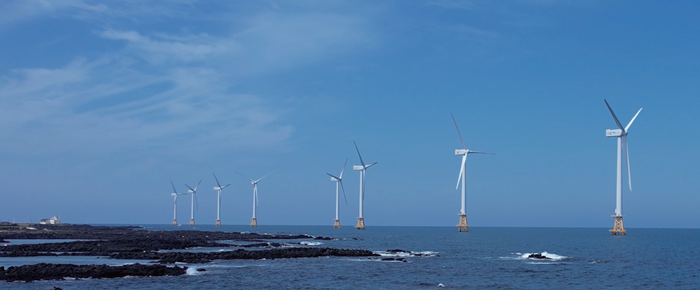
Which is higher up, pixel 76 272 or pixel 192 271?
pixel 76 272

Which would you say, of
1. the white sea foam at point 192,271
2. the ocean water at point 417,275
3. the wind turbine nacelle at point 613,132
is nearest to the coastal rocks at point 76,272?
the white sea foam at point 192,271

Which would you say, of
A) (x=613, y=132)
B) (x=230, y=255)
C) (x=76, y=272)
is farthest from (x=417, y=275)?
(x=613, y=132)

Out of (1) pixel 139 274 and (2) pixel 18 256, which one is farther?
(2) pixel 18 256

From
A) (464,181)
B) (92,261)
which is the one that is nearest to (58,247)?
(92,261)

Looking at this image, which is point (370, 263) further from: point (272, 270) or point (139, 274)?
point (139, 274)

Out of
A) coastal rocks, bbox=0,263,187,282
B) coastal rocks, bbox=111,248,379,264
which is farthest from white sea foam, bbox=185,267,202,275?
coastal rocks, bbox=111,248,379,264

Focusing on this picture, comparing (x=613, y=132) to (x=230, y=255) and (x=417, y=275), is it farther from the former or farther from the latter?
(x=230, y=255)

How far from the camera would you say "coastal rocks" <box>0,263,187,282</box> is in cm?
4488

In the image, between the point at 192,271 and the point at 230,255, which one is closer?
the point at 192,271

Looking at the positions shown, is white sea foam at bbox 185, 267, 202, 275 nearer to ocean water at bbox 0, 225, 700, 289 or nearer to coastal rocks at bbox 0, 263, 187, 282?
ocean water at bbox 0, 225, 700, 289

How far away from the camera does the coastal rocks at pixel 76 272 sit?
147ft

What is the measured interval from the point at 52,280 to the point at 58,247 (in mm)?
36554

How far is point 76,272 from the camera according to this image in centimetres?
4706

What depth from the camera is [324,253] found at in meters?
75.4
